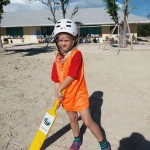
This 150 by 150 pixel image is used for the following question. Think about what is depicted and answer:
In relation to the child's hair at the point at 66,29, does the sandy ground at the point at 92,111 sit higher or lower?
lower

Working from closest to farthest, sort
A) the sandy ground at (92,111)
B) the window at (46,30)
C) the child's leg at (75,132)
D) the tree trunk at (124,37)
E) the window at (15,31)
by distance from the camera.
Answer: the child's leg at (75,132) → the sandy ground at (92,111) → the tree trunk at (124,37) → the window at (46,30) → the window at (15,31)

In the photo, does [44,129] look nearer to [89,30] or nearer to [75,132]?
[75,132]

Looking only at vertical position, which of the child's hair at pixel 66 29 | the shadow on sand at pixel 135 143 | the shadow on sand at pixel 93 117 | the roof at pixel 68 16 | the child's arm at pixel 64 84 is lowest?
the shadow on sand at pixel 135 143

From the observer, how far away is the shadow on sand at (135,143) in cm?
361

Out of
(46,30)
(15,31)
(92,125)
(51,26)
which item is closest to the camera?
(92,125)

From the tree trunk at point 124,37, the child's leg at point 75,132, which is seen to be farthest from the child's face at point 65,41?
the tree trunk at point 124,37

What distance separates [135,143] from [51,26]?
31082 mm

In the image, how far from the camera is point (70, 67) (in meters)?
2.93

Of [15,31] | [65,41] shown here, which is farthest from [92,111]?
[15,31]

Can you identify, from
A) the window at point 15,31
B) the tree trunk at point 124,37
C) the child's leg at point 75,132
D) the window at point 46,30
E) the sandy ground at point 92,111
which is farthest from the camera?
the window at point 15,31

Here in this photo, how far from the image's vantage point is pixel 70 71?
9.59 ft

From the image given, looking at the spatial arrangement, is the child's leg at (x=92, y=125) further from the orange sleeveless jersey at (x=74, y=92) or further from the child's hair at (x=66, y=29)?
the child's hair at (x=66, y=29)

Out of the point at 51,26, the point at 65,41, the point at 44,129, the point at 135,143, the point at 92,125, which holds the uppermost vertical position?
the point at 51,26

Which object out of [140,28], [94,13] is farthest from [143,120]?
[140,28]
